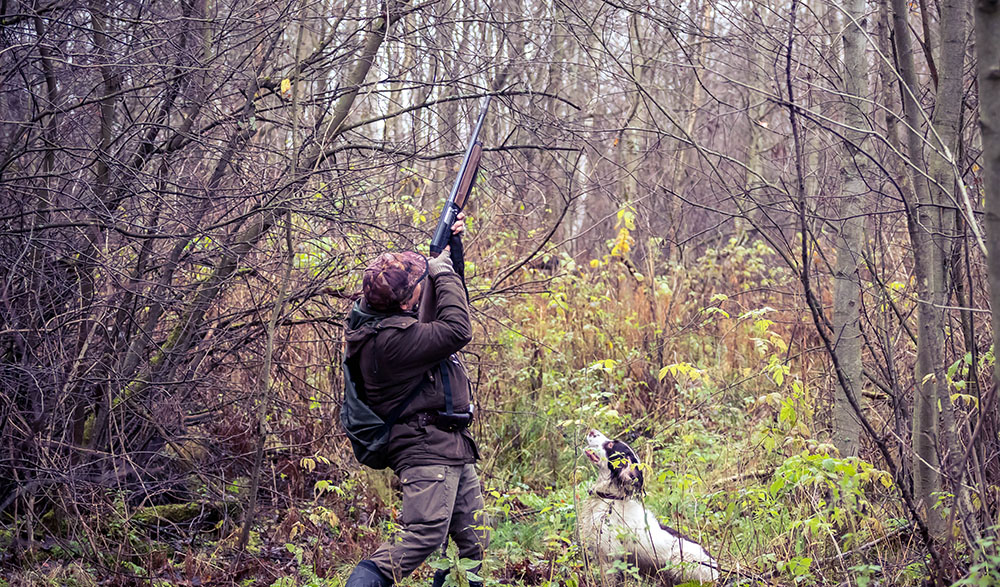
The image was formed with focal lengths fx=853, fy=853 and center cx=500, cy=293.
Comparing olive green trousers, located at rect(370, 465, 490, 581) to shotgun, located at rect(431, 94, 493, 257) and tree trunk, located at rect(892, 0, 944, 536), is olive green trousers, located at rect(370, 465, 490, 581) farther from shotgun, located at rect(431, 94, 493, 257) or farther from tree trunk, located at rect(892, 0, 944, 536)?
tree trunk, located at rect(892, 0, 944, 536)

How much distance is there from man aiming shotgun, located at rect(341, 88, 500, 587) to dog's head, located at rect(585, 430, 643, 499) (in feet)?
3.18

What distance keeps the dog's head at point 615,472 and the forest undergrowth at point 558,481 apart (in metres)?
0.20

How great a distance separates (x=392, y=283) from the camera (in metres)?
4.00

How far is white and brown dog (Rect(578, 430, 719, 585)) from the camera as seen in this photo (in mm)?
4348

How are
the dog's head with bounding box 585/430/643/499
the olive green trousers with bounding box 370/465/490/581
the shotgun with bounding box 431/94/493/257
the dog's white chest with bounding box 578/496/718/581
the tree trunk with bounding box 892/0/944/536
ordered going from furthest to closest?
1. the dog's head with bounding box 585/430/643/499
2. the shotgun with bounding box 431/94/493/257
3. the dog's white chest with bounding box 578/496/718/581
4. the olive green trousers with bounding box 370/465/490/581
5. the tree trunk with bounding box 892/0/944/536

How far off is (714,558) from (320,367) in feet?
11.1

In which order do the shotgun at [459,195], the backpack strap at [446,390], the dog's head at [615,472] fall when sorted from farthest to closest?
the dog's head at [615,472] → the shotgun at [459,195] → the backpack strap at [446,390]

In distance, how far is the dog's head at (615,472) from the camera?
15.9ft

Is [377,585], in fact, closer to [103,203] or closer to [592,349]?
[103,203]

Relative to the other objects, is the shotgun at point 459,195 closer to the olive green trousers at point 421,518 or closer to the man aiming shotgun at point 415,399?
the man aiming shotgun at point 415,399

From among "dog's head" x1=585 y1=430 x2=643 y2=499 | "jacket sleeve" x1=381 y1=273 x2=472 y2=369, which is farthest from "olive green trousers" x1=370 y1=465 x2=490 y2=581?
"dog's head" x1=585 y1=430 x2=643 y2=499

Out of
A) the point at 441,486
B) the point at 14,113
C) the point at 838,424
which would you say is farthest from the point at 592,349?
the point at 14,113

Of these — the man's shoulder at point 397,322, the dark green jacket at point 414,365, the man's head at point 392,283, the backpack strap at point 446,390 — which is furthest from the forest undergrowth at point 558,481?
Result: the man's head at point 392,283

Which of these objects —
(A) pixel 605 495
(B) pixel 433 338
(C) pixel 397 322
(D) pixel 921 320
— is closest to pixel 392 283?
(C) pixel 397 322
